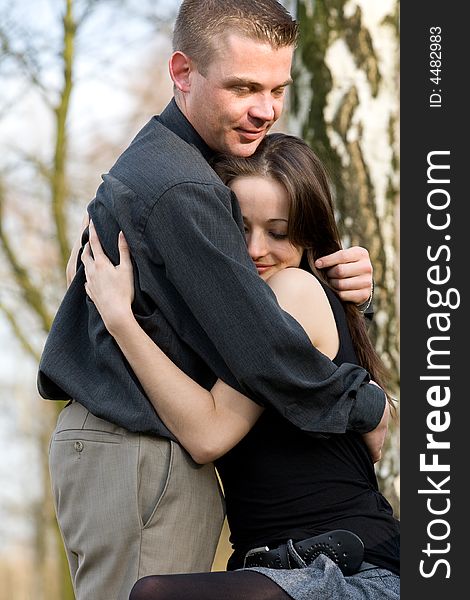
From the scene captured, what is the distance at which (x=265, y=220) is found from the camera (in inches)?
120

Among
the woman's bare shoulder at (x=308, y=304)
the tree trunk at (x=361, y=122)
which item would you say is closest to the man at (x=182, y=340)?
the woman's bare shoulder at (x=308, y=304)

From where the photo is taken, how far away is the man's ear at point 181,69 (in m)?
3.06

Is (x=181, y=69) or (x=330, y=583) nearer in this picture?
(x=330, y=583)

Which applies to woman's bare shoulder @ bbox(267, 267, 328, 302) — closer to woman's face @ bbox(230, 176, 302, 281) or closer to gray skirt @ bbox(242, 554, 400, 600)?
woman's face @ bbox(230, 176, 302, 281)

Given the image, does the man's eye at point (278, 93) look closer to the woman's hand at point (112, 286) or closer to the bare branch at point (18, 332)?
the woman's hand at point (112, 286)

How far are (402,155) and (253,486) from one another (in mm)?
948

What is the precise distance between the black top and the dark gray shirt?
4.8 inches

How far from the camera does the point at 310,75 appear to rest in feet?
16.8

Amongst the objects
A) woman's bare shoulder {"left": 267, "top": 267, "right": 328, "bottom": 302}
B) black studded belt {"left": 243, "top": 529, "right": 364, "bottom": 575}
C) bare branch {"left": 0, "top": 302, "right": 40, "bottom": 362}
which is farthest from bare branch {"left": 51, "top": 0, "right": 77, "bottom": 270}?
black studded belt {"left": 243, "top": 529, "right": 364, "bottom": 575}

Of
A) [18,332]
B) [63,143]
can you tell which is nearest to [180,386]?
[63,143]

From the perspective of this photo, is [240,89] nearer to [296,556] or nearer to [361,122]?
[296,556]

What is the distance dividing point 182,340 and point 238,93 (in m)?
0.68

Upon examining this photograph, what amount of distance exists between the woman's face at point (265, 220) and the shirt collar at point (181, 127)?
146 millimetres

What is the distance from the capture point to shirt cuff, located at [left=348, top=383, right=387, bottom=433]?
112 inches
